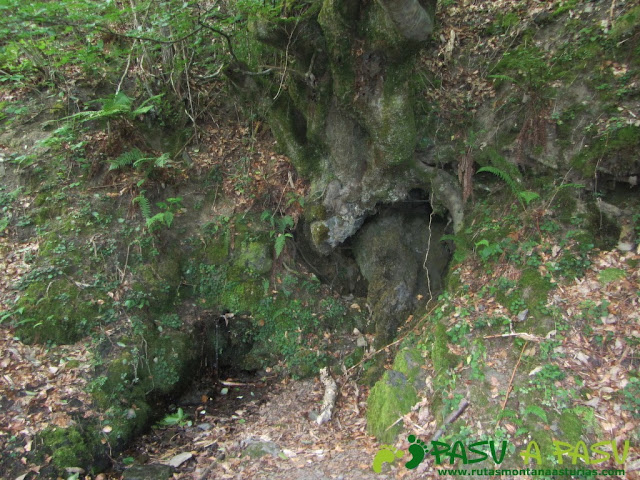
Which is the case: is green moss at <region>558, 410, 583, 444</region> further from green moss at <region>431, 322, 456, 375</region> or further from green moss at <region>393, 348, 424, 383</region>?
green moss at <region>393, 348, 424, 383</region>

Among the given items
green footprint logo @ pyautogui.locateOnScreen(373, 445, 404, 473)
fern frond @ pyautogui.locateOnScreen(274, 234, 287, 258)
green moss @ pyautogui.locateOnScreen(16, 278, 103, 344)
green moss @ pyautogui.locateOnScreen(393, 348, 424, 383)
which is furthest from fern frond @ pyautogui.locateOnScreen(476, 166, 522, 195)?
green moss @ pyautogui.locateOnScreen(16, 278, 103, 344)

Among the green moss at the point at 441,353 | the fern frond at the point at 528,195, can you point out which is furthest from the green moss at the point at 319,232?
the fern frond at the point at 528,195

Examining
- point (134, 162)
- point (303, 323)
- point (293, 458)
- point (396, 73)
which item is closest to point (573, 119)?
point (396, 73)

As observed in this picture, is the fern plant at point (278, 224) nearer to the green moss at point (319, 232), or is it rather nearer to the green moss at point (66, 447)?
the green moss at point (319, 232)

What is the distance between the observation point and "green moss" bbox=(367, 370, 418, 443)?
194 inches

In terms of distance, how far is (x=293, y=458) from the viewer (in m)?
5.01

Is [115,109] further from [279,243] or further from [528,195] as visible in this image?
[528,195]

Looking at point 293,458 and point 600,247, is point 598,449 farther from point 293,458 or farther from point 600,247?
point 293,458

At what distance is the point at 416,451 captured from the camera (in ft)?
14.4

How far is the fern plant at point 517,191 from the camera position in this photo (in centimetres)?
516

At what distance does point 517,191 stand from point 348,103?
2.76m

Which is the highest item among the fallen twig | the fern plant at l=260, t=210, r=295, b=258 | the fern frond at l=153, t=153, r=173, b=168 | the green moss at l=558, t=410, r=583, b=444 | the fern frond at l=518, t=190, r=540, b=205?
the fern frond at l=153, t=153, r=173, b=168

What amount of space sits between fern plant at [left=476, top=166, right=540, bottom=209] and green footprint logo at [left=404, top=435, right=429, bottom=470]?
3403 millimetres

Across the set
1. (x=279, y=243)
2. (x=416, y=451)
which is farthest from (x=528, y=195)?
(x=279, y=243)
